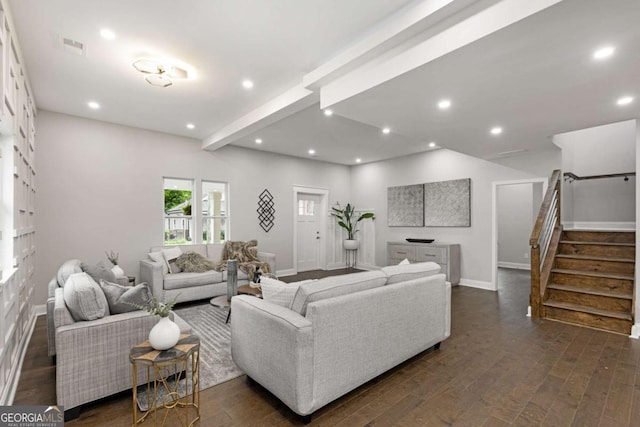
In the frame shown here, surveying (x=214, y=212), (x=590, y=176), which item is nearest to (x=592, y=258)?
(x=590, y=176)

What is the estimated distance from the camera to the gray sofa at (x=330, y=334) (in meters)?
1.95

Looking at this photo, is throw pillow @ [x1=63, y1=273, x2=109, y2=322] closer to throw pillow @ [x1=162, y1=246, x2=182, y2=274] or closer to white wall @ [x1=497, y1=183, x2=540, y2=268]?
throw pillow @ [x1=162, y1=246, x2=182, y2=274]

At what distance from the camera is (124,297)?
7.74 ft

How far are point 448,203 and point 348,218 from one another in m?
2.66

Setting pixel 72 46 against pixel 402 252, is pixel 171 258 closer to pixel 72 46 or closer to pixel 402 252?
pixel 72 46

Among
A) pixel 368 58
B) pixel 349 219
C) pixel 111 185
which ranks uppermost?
pixel 368 58

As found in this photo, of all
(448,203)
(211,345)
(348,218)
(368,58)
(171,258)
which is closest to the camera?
(368,58)

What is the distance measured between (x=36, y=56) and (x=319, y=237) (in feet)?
20.2

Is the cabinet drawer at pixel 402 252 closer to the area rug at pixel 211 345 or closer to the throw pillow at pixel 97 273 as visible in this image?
the area rug at pixel 211 345

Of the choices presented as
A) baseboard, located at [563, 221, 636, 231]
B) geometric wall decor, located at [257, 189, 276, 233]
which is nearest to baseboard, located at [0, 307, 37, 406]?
geometric wall decor, located at [257, 189, 276, 233]

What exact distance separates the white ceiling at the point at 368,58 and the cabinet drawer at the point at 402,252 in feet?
9.97

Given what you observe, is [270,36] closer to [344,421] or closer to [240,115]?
[240,115]

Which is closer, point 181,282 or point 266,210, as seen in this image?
point 181,282

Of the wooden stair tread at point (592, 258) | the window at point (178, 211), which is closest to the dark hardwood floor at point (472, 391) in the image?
the wooden stair tread at point (592, 258)
